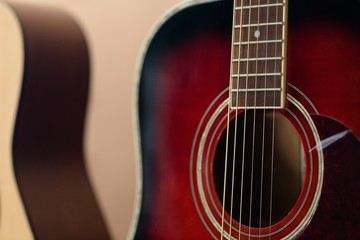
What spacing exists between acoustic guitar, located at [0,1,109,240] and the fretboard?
0.42m

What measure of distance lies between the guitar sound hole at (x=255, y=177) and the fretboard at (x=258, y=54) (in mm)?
Result: 33

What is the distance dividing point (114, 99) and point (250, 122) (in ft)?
1.49

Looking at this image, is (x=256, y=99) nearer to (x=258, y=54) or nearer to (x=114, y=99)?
(x=258, y=54)

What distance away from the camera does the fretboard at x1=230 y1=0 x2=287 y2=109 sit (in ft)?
2.29

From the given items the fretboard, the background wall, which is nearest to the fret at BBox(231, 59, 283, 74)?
the fretboard

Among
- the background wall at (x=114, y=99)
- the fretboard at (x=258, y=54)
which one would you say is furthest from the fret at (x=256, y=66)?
the background wall at (x=114, y=99)

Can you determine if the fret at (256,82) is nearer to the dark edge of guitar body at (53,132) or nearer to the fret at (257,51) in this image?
the fret at (257,51)

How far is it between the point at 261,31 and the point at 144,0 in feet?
1.42

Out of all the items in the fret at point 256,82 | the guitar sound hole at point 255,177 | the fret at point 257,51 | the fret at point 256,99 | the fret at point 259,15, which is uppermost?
the fret at point 259,15

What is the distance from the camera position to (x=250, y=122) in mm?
743

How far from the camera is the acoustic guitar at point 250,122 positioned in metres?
0.66

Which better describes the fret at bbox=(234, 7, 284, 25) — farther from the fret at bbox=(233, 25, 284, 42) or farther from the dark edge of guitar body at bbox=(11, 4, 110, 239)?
the dark edge of guitar body at bbox=(11, 4, 110, 239)

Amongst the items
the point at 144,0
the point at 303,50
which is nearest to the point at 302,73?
the point at 303,50

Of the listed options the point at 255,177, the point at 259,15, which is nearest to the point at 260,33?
the point at 259,15
